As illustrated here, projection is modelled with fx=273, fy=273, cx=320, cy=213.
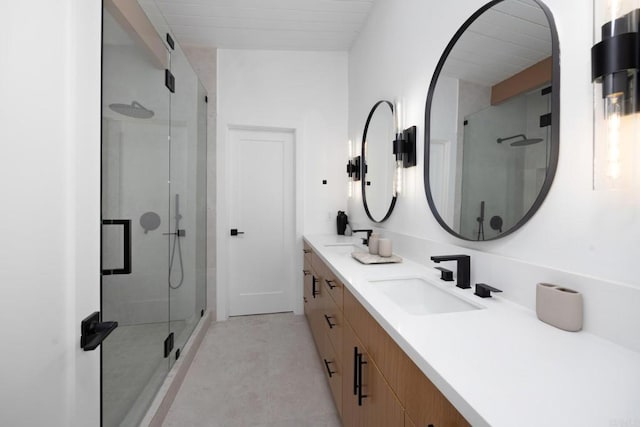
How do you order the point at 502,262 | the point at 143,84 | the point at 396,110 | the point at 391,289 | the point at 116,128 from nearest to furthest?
the point at 502,262, the point at 116,128, the point at 391,289, the point at 143,84, the point at 396,110

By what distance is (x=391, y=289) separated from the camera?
128cm

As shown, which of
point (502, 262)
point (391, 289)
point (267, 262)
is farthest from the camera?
point (267, 262)

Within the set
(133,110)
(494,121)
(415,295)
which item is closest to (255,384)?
(415,295)

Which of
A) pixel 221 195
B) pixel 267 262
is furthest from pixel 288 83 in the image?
pixel 267 262

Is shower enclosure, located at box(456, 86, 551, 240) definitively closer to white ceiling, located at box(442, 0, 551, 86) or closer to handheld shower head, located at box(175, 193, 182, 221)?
white ceiling, located at box(442, 0, 551, 86)

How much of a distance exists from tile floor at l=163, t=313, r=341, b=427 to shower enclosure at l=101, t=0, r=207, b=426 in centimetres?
24

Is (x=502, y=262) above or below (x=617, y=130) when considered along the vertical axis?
below

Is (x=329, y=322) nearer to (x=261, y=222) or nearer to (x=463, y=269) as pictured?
(x=463, y=269)

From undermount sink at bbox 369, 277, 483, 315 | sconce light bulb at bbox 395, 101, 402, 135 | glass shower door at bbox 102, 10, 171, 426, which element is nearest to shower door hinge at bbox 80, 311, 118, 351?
glass shower door at bbox 102, 10, 171, 426

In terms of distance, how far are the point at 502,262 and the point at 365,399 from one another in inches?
29.7

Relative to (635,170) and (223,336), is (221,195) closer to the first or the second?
(223,336)

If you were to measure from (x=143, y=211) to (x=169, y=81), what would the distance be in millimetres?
969

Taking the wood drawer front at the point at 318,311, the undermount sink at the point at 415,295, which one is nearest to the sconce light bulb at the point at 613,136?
the undermount sink at the point at 415,295

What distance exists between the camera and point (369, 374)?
1030mm
